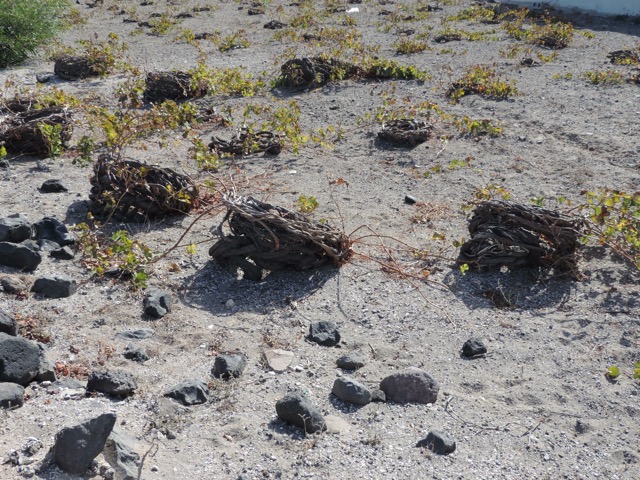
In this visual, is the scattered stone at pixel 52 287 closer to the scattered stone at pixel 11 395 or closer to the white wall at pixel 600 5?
the scattered stone at pixel 11 395

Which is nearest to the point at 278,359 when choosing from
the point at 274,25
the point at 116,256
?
the point at 116,256

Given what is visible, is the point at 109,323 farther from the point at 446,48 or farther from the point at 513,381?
the point at 446,48

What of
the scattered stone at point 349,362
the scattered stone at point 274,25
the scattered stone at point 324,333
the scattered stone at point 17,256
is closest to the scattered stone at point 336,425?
the scattered stone at point 349,362

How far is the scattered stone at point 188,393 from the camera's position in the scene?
347cm

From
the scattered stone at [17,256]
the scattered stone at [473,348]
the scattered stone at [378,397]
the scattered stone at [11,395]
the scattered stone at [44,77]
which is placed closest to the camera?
the scattered stone at [11,395]

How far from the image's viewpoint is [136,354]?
3.89 metres

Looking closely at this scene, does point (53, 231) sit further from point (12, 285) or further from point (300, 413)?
point (300, 413)

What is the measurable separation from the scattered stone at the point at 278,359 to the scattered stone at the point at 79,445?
3.82 ft

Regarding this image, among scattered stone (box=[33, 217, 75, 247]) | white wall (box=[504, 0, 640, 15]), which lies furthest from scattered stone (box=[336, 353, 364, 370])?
white wall (box=[504, 0, 640, 15])

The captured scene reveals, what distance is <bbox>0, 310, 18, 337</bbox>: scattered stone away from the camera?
148 inches

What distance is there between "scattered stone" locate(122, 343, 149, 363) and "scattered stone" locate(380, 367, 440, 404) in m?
1.26

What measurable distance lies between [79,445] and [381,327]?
6.78 feet

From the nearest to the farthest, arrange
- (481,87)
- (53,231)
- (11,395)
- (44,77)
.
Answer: (11,395) < (53,231) < (481,87) < (44,77)

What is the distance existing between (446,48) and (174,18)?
22.5ft
